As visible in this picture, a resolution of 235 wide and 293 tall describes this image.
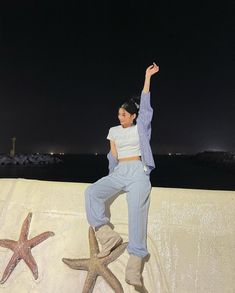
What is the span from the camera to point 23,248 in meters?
3.68

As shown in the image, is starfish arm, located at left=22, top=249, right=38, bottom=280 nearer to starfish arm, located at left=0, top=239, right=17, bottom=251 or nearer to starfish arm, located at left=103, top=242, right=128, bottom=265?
starfish arm, located at left=0, top=239, right=17, bottom=251

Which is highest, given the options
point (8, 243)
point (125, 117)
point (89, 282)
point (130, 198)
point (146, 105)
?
point (146, 105)

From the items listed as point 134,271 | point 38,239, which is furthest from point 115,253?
point 38,239

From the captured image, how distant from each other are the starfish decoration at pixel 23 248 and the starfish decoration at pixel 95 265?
16.0 inches

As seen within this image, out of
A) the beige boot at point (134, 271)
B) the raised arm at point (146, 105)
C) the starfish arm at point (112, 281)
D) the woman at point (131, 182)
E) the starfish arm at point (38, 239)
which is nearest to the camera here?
the beige boot at point (134, 271)

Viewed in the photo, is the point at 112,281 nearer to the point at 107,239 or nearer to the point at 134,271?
the point at 134,271

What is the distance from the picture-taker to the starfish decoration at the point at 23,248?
360 cm

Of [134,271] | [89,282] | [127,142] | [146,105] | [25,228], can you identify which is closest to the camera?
[134,271]

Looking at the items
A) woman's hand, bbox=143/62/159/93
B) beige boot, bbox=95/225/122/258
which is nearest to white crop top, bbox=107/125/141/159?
woman's hand, bbox=143/62/159/93

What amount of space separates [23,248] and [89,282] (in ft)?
3.04

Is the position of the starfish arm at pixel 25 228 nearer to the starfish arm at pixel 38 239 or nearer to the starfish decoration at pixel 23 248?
the starfish decoration at pixel 23 248

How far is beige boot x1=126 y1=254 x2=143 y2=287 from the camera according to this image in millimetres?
3086

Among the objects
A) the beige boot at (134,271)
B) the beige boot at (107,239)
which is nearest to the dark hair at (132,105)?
the beige boot at (107,239)

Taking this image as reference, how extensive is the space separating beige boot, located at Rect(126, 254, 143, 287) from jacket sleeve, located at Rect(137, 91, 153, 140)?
1.33m
